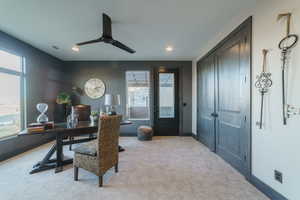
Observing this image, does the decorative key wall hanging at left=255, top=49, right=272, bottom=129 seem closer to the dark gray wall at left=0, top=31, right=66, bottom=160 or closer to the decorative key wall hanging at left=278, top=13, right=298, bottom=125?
the decorative key wall hanging at left=278, top=13, right=298, bottom=125

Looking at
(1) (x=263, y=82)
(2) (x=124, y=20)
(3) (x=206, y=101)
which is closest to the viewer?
(1) (x=263, y=82)

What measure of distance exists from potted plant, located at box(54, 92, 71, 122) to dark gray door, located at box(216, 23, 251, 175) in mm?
4431

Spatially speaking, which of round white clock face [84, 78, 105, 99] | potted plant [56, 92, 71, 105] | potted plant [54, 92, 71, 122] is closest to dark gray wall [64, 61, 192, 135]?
round white clock face [84, 78, 105, 99]

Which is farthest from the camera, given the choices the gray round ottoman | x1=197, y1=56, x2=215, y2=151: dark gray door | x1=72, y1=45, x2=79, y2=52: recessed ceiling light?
the gray round ottoman

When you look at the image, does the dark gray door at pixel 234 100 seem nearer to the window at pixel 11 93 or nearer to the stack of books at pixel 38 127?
the stack of books at pixel 38 127

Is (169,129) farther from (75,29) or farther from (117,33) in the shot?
(75,29)

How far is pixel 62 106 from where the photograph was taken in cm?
492

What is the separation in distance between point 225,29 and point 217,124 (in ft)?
6.32

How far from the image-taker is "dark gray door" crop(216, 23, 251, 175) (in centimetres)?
230

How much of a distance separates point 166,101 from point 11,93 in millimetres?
4183

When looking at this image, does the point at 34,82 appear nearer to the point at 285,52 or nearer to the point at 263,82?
the point at 263,82

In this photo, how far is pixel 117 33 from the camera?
121 inches

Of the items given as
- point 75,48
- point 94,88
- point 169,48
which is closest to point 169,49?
point 169,48

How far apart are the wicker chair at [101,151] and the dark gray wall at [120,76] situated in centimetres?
296
